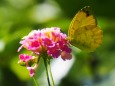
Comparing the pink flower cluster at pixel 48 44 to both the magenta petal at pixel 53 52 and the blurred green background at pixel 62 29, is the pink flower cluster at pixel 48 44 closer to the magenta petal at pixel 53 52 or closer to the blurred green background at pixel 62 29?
the magenta petal at pixel 53 52

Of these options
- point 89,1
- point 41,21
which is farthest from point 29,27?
point 89,1

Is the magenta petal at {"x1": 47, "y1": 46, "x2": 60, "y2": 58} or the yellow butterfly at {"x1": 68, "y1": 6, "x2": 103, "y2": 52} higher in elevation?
the yellow butterfly at {"x1": 68, "y1": 6, "x2": 103, "y2": 52}

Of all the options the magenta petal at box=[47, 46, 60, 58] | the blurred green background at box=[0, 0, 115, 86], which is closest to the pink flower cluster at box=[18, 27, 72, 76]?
the magenta petal at box=[47, 46, 60, 58]

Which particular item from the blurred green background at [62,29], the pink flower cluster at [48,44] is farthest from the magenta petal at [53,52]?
the blurred green background at [62,29]

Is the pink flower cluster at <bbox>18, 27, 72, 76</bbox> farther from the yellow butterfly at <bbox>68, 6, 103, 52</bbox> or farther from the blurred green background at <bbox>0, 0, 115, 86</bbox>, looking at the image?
the blurred green background at <bbox>0, 0, 115, 86</bbox>

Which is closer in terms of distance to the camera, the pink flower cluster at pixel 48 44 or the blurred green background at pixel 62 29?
the pink flower cluster at pixel 48 44

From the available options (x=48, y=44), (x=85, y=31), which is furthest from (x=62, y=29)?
(x=48, y=44)
